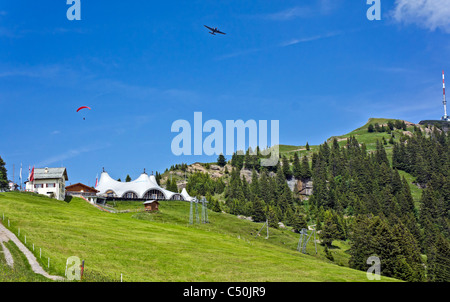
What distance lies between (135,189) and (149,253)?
88604 millimetres

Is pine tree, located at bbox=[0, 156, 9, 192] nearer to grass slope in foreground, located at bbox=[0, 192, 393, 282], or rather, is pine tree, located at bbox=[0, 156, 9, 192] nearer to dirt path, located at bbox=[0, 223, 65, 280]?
grass slope in foreground, located at bbox=[0, 192, 393, 282]

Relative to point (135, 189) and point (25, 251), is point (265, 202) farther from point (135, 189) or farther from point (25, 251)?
point (25, 251)

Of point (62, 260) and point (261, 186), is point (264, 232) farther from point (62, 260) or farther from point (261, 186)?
point (261, 186)

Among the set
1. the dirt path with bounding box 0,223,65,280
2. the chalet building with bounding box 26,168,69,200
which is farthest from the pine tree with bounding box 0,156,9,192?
the dirt path with bounding box 0,223,65,280

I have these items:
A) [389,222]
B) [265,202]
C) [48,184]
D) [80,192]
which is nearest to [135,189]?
[80,192]

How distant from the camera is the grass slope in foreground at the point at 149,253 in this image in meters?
44.1

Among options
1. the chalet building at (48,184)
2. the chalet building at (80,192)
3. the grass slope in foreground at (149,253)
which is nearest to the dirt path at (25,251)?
the grass slope in foreground at (149,253)

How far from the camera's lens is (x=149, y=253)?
52.3m

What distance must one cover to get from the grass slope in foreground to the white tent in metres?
60.1

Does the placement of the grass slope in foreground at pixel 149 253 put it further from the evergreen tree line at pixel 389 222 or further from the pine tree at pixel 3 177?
the pine tree at pixel 3 177

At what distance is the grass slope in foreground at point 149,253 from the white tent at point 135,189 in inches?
2365
